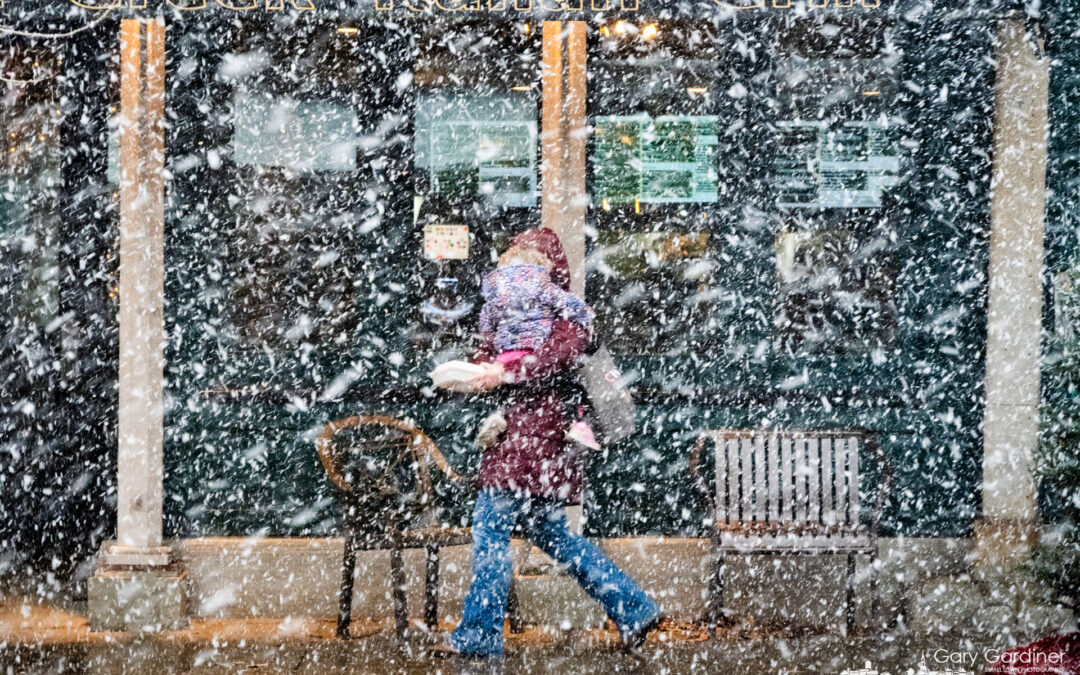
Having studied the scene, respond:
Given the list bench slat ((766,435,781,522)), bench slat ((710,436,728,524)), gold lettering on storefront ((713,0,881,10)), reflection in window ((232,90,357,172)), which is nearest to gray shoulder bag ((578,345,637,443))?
bench slat ((710,436,728,524))

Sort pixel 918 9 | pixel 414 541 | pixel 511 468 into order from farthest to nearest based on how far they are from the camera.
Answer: pixel 918 9
pixel 414 541
pixel 511 468

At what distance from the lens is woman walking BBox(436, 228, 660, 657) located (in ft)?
16.9

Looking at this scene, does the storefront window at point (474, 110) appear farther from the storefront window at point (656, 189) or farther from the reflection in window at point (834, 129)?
the reflection in window at point (834, 129)

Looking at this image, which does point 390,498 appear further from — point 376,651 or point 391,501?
point 376,651

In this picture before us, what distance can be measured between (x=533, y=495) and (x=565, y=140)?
6.59 feet

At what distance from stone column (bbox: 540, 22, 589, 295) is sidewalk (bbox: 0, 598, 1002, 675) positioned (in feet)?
6.33

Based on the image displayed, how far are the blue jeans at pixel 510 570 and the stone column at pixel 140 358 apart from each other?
5.97 ft

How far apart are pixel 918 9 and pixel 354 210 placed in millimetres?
3453

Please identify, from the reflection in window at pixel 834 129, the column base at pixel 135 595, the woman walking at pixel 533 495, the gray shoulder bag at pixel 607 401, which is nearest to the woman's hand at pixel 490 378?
the woman walking at pixel 533 495

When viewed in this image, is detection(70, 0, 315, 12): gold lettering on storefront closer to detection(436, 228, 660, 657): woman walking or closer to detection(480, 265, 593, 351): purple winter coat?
detection(480, 265, 593, 351): purple winter coat

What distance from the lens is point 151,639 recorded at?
228 inches

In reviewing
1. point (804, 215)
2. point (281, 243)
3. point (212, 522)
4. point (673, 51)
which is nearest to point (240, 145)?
point (281, 243)

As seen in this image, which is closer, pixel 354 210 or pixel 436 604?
pixel 436 604

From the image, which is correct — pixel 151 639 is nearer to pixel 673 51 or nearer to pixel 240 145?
pixel 240 145
